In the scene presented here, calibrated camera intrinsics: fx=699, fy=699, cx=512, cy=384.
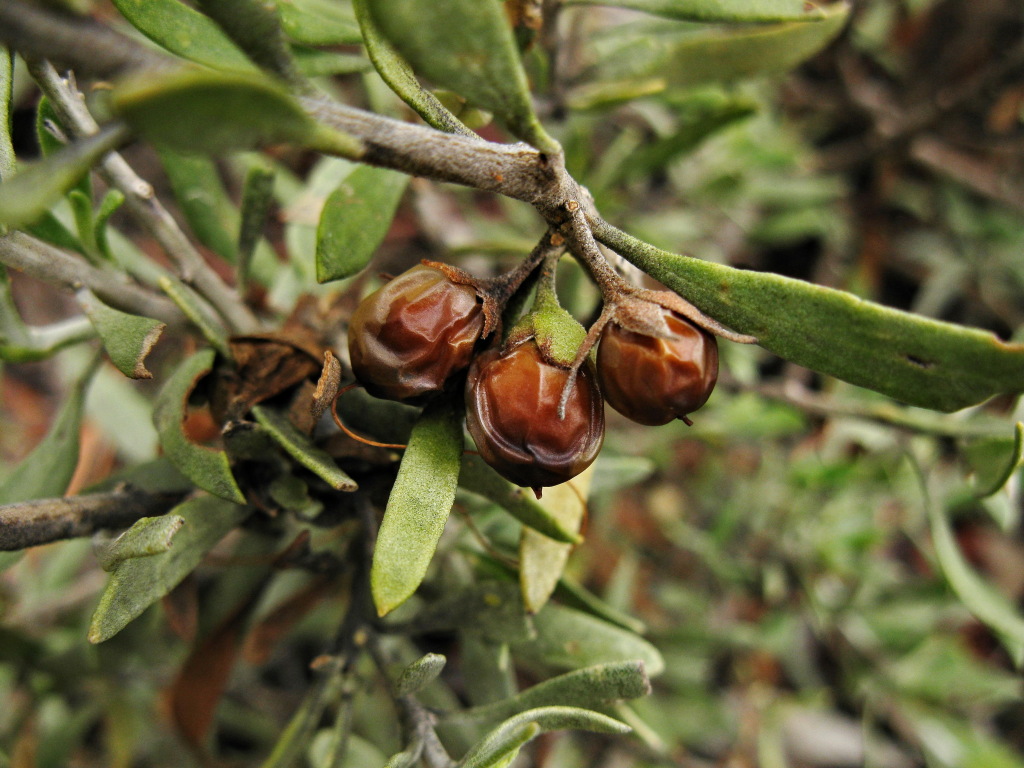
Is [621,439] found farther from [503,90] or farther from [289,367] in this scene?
[503,90]

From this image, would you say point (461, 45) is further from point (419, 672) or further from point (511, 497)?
point (419, 672)

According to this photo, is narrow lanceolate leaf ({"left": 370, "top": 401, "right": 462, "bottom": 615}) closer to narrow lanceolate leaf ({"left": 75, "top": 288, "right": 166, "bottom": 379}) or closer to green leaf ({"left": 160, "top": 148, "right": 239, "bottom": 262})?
narrow lanceolate leaf ({"left": 75, "top": 288, "right": 166, "bottom": 379})

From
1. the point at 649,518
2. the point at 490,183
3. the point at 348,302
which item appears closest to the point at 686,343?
the point at 490,183

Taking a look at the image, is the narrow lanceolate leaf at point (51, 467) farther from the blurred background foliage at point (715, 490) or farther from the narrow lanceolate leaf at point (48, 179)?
the narrow lanceolate leaf at point (48, 179)

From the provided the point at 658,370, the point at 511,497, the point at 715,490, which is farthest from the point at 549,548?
the point at 715,490

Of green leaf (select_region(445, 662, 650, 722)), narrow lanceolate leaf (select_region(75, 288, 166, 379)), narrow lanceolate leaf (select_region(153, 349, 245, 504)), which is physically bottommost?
green leaf (select_region(445, 662, 650, 722))

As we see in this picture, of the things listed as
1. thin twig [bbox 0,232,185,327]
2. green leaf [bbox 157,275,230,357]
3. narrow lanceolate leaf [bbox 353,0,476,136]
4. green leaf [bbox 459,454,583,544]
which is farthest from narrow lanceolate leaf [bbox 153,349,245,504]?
narrow lanceolate leaf [bbox 353,0,476,136]
